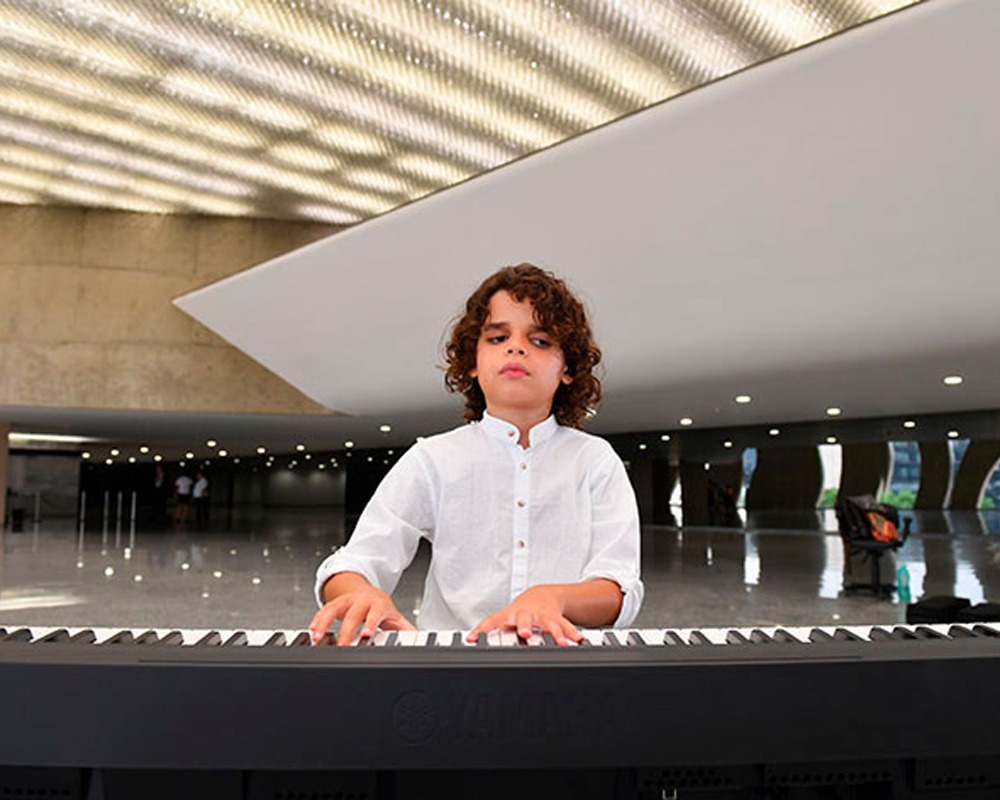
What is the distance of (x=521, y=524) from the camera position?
140 centimetres

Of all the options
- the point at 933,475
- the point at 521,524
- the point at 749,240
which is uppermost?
the point at 749,240

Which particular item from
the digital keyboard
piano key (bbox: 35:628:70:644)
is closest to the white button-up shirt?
piano key (bbox: 35:628:70:644)

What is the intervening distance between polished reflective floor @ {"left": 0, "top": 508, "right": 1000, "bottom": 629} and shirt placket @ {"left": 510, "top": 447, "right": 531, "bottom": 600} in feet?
18.8

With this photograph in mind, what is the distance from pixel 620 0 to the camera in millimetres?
9344

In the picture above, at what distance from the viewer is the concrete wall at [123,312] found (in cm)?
1616

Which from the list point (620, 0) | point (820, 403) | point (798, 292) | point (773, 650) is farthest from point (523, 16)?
point (773, 650)

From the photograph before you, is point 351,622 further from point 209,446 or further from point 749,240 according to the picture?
point 209,446

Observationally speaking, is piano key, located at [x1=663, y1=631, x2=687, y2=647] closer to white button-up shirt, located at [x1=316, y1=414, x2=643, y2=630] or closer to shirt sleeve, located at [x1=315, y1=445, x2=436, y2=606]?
white button-up shirt, located at [x1=316, y1=414, x2=643, y2=630]

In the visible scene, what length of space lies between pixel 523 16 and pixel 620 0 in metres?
1.20

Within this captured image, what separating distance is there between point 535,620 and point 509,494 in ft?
1.41

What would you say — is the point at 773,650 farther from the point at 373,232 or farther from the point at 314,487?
the point at 314,487

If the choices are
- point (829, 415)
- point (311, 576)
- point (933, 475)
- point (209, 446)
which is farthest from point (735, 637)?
point (209, 446)

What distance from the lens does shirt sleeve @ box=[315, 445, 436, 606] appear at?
1305mm

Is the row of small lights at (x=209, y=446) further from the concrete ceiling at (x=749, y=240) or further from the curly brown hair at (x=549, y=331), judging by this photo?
the curly brown hair at (x=549, y=331)
